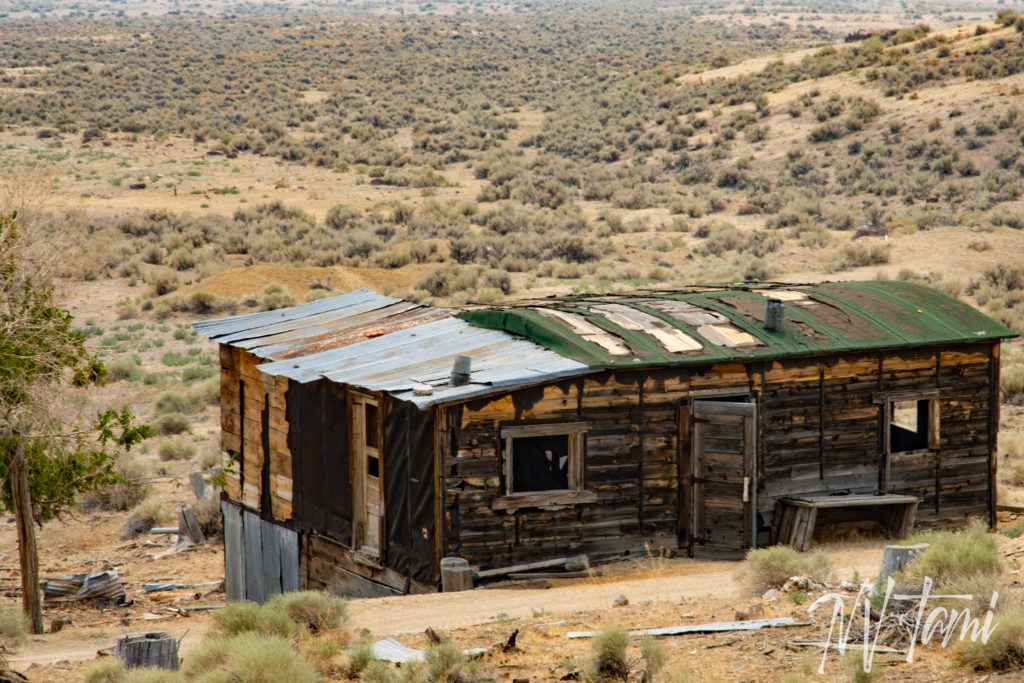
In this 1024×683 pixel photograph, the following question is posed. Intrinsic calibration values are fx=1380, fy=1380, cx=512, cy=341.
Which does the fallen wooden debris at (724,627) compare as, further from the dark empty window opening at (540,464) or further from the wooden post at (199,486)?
the wooden post at (199,486)

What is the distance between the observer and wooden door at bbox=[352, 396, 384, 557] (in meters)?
15.2

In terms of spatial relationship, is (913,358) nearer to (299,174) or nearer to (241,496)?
(241,496)

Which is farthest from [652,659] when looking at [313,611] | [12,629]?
[12,629]

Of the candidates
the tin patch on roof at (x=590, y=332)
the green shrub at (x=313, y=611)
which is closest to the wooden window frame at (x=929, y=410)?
the tin patch on roof at (x=590, y=332)

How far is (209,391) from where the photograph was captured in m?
26.8

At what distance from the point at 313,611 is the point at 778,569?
4118 mm

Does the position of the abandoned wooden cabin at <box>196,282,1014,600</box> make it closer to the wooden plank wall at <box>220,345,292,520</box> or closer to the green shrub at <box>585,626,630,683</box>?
the wooden plank wall at <box>220,345,292,520</box>

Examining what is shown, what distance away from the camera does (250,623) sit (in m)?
11.3

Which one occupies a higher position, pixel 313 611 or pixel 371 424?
pixel 371 424

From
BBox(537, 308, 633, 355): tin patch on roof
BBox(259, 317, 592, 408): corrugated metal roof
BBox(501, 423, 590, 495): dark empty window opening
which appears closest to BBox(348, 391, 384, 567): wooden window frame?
Result: BBox(259, 317, 592, 408): corrugated metal roof

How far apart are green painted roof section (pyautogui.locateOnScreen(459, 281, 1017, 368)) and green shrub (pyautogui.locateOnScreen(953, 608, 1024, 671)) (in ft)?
19.9

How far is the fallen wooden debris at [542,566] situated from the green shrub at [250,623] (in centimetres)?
326

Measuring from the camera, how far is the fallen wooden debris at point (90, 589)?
17625mm

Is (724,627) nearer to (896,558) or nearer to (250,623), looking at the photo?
(896,558)
